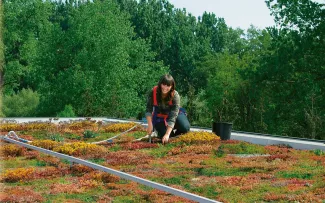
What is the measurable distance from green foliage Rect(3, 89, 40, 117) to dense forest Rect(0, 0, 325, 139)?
0.32 feet

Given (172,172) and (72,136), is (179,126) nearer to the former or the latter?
(172,172)

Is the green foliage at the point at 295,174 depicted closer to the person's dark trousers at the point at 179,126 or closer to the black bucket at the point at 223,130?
the person's dark trousers at the point at 179,126

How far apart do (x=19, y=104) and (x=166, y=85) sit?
131ft

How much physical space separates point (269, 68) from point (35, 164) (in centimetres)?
2385

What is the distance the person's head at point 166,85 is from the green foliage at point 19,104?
37.4 m

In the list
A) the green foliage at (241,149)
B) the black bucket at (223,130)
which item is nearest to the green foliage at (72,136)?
the black bucket at (223,130)

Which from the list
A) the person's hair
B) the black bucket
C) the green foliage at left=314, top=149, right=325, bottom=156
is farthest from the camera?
the black bucket

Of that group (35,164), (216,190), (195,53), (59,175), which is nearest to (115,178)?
(59,175)

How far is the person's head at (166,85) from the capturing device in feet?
43.1

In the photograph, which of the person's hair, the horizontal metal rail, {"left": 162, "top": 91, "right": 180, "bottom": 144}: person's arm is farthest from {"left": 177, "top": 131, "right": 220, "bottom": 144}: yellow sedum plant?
the horizontal metal rail

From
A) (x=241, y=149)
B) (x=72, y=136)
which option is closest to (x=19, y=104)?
(x=72, y=136)

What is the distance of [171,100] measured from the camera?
13812 millimetres

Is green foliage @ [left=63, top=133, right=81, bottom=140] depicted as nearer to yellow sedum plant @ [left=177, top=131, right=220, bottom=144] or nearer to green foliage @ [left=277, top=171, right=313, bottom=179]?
yellow sedum plant @ [left=177, top=131, right=220, bottom=144]

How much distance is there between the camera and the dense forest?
32.9 m
